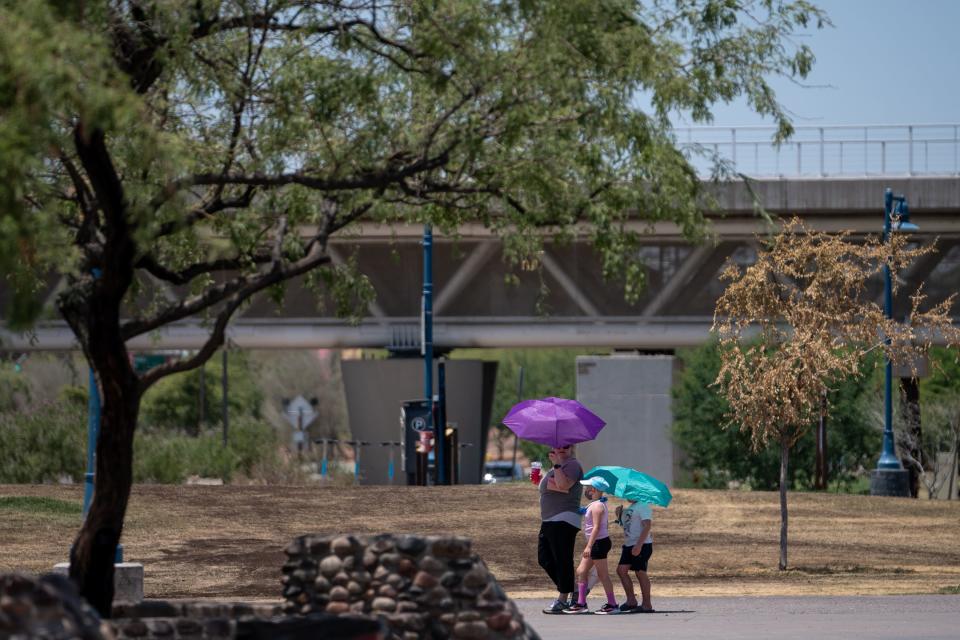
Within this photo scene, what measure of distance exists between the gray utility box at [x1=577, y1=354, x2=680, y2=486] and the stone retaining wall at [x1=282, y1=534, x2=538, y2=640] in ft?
94.0

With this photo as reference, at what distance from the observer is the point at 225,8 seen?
41.1 feet

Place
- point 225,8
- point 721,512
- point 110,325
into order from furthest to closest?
point 721,512 < point 225,8 < point 110,325

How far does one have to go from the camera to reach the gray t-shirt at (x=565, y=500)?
16.6 m

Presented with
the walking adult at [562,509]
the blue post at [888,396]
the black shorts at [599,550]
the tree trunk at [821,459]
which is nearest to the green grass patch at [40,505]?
the walking adult at [562,509]

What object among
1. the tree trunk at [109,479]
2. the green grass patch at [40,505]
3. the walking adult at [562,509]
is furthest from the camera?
the green grass patch at [40,505]

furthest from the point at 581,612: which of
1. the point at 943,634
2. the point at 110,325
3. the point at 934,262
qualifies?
the point at 934,262

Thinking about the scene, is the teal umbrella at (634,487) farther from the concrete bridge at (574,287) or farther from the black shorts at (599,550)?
the concrete bridge at (574,287)

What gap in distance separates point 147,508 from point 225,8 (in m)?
15.2

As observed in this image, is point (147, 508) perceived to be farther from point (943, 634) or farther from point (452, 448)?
point (943, 634)

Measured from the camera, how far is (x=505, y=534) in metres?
25.2

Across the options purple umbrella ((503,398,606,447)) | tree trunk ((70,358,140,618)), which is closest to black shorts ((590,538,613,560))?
purple umbrella ((503,398,606,447))

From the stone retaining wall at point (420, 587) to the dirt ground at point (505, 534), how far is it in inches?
289

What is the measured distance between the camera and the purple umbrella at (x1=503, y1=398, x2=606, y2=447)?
1789 centimetres

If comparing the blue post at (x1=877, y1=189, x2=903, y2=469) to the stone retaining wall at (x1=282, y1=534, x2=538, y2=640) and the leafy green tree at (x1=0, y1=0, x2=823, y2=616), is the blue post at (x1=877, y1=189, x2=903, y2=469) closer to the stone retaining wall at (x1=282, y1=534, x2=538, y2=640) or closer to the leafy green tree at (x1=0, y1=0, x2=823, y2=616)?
the leafy green tree at (x1=0, y1=0, x2=823, y2=616)
